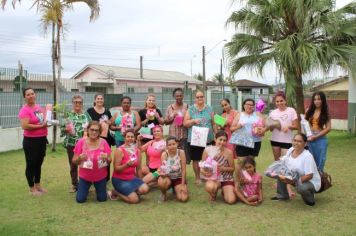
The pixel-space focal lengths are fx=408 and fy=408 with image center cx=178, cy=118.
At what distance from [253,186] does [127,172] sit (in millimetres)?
1904

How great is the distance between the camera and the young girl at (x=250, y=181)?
5918 millimetres

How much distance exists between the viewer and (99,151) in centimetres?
606

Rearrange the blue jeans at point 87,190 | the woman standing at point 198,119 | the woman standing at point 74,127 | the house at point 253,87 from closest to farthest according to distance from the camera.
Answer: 1. the blue jeans at point 87,190
2. the woman standing at point 74,127
3. the woman standing at point 198,119
4. the house at point 253,87

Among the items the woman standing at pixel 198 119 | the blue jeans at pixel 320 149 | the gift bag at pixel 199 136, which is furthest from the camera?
the woman standing at pixel 198 119

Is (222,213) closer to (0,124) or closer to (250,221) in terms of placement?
(250,221)

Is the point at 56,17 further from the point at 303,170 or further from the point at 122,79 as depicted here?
the point at 122,79

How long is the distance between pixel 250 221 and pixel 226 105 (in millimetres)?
3005

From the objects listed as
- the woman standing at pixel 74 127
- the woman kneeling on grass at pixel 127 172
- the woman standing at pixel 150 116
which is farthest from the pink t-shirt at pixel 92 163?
the woman standing at pixel 150 116

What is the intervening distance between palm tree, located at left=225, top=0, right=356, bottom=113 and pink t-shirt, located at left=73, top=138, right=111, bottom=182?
5.92 meters

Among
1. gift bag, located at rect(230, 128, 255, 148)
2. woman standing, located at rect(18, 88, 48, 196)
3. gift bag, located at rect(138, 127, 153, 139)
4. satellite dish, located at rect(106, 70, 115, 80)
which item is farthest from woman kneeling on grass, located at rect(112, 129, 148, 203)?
satellite dish, located at rect(106, 70, 115, 80)

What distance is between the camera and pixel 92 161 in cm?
597

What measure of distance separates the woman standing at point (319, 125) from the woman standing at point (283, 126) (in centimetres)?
26

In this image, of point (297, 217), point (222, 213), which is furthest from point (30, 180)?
point (297, 217)

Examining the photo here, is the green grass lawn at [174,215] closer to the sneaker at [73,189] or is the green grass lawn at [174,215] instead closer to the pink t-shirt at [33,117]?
A: the sneaker at [73,189]
